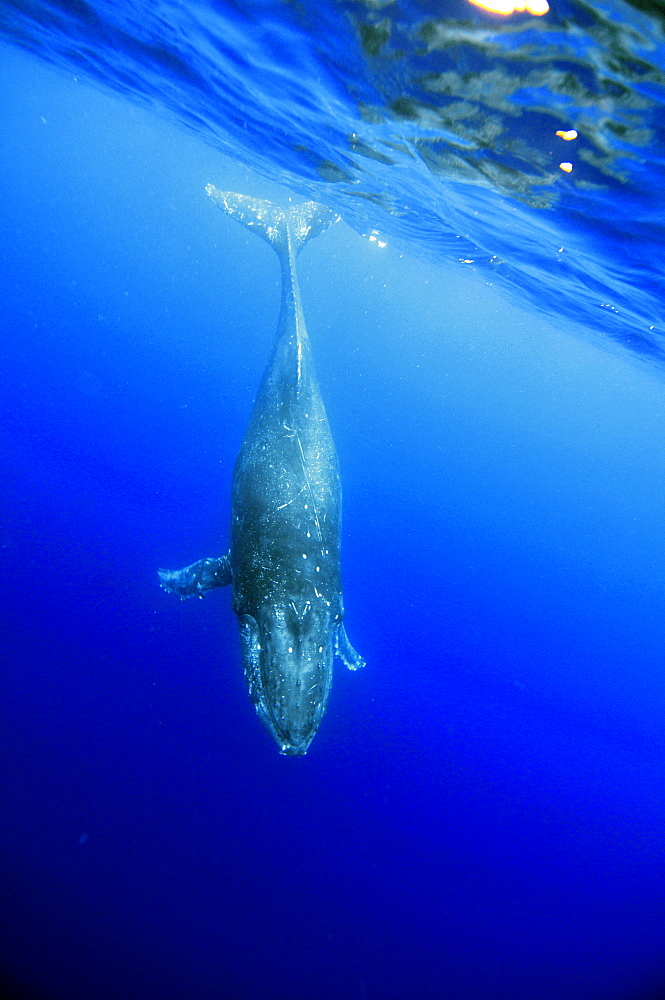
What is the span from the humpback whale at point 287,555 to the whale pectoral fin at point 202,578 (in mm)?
19

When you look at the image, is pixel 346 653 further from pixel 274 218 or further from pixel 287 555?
pixel 274 218

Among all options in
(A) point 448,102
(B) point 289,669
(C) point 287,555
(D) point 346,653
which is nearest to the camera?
(B) point 289,669

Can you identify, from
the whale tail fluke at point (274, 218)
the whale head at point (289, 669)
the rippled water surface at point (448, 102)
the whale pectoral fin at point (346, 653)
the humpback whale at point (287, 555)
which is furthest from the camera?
the whale tail fluke at point (274, 218)

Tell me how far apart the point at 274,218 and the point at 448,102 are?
800 centimetres

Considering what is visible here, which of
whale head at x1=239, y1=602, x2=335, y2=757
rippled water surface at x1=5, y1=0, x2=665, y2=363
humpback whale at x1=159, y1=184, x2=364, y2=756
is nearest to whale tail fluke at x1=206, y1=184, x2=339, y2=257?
rippled water surface at x1=5, y1=0, x2=665, y2=363

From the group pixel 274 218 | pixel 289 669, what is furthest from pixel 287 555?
pixel 274 218

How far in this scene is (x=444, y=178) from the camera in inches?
468

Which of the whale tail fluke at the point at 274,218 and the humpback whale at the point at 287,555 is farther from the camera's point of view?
the whale tail fluke at the point at 274,218

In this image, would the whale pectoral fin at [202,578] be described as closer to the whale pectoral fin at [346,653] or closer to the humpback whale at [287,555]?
the humpback whale at [287,555]

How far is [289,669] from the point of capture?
634 cm

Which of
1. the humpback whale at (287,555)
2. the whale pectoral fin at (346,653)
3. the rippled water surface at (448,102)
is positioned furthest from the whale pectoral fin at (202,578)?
the rippled water surface at (448,102)

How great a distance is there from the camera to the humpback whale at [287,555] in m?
6.39

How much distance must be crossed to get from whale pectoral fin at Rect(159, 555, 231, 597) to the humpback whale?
19 millimetres

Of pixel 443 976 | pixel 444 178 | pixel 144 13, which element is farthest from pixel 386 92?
pixel 443 976
